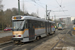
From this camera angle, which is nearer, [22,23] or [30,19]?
[22,23]

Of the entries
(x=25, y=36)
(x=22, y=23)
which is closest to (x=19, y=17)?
(x=22, y=23)

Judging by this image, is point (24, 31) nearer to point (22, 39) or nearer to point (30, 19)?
point (22, 39)

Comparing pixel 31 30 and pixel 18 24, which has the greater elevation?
pixel 18 24

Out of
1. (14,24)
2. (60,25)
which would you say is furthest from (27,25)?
(60,25)

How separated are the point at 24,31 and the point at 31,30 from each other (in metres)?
1.38

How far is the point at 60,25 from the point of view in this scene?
48438 millimetres

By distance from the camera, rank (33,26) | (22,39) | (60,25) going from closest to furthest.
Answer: (22,39) → (33,26) → (60,25)

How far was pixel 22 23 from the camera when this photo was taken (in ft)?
36.1

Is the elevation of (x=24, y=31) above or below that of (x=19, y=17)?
below

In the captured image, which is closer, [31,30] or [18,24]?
[18,24]

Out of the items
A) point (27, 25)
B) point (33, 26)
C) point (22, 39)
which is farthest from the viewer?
point (33, 26)

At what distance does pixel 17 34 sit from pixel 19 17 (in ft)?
6.32

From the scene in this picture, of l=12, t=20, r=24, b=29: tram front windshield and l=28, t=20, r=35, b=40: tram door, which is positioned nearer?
l=12, t=20, r=24, b=29: tram front windshield

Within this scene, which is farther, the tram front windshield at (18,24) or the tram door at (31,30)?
the tram door at (31,30)
